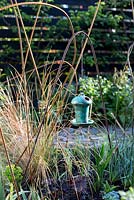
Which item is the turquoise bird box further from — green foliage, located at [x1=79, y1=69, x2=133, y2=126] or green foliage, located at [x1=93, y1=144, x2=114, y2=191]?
green foliage, located at [x1=79, y1=69, x2=133, y2=126]

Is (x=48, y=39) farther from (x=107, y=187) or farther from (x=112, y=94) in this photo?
(x=107, y=187)

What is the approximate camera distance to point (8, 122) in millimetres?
2730

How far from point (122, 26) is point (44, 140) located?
4.09 metres

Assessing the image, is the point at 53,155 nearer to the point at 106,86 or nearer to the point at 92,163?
the point at 92,163

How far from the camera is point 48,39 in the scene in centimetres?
579

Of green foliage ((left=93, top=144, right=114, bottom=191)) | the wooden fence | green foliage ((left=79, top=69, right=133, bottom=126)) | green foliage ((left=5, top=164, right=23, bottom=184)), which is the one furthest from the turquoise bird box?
the wooden fence

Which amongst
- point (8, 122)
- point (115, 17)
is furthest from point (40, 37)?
point (8, 122)

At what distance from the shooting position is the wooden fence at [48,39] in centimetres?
561

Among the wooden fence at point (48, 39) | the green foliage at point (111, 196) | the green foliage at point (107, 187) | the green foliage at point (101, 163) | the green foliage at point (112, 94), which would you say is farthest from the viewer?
the wooden fence at point (48, 39)

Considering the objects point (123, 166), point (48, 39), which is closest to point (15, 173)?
point (123, 166)

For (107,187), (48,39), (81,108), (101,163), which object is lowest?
(107,187)

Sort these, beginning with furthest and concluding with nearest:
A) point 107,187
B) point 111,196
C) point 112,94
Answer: point 112,94 → point 107,187 → point 111,196

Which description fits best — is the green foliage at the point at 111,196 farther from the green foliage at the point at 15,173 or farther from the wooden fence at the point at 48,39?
the wooden fence at the point at 48,39

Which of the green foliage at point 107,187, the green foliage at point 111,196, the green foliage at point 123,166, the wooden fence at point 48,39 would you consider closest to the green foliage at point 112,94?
the wooden fence at point 48,39
